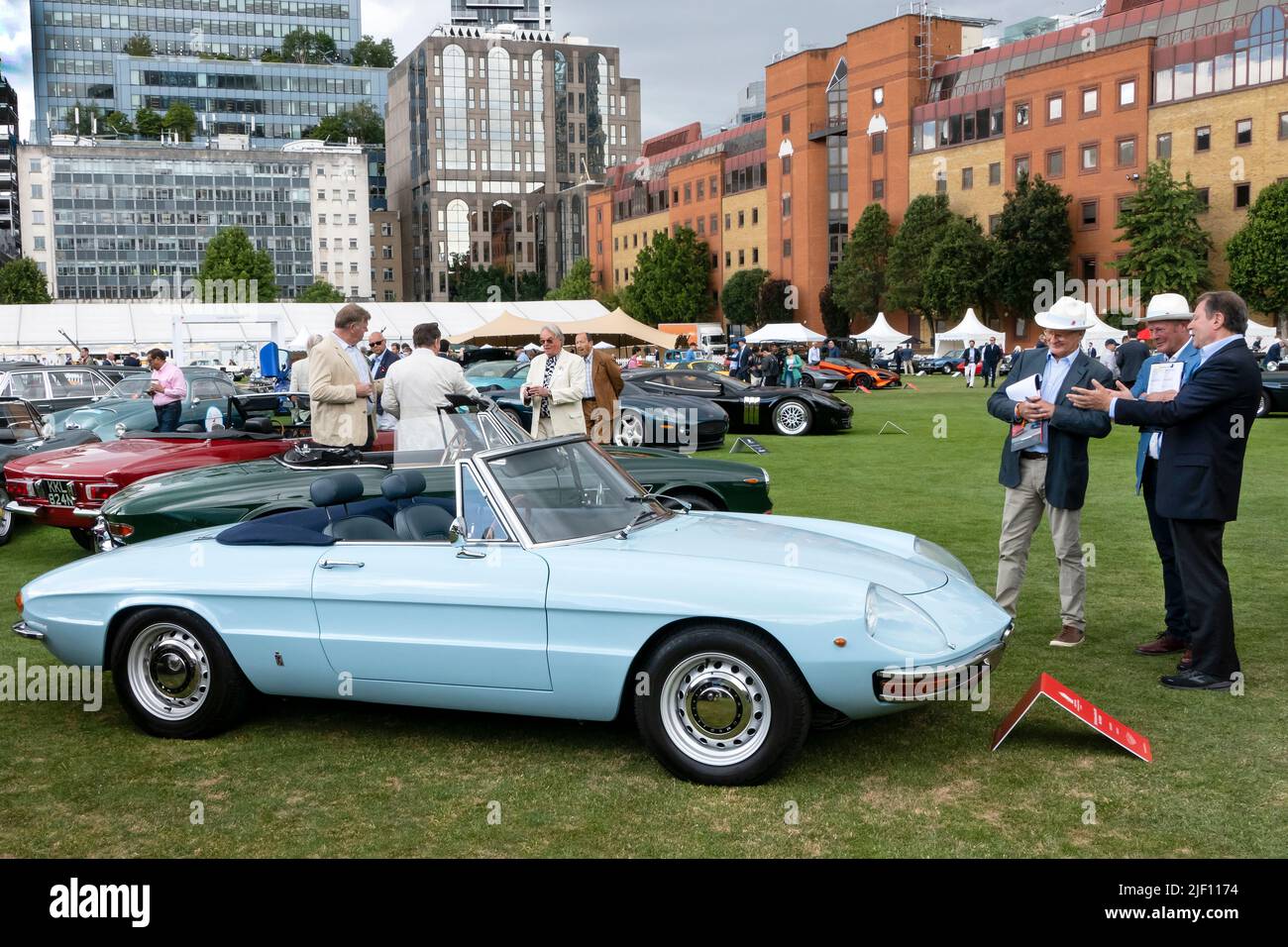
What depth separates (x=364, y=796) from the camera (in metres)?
4.53

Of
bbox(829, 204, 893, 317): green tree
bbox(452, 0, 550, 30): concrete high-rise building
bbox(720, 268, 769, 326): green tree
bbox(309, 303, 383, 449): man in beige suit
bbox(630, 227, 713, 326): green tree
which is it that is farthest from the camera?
bbox(452, 0, 550, 30): concrete high-rise building

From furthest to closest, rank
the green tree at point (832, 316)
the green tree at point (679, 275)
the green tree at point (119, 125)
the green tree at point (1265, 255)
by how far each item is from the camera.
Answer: the green tree at point (119, 125), the green tree at point (679, 275), the green tree at point (832, 316), the green tree at point (1265, 255)

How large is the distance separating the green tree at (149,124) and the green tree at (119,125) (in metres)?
1.62

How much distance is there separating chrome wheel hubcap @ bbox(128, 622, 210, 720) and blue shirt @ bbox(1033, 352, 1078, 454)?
4685mm

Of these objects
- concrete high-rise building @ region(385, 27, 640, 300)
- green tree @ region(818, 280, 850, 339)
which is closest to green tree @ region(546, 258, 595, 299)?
concrete high-rise building @ region(385, 27, 640, 300)

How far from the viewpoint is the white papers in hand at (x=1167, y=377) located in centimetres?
609

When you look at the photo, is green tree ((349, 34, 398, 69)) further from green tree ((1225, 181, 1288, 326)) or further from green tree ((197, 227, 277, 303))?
green tree ((1225, 181, 1288, 326))

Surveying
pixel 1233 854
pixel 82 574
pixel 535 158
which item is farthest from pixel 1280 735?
pixel 535 158

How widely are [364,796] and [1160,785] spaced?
3138 mm

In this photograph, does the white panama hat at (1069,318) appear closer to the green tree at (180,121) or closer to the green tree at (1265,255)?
the green tree at (1265,255)

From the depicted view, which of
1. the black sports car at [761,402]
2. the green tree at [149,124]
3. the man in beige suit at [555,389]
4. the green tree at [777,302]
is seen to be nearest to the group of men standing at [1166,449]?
the man in beige suit at [555,389]

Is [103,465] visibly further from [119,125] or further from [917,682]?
[119,125]

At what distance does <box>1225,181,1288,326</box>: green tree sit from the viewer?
50875mm
